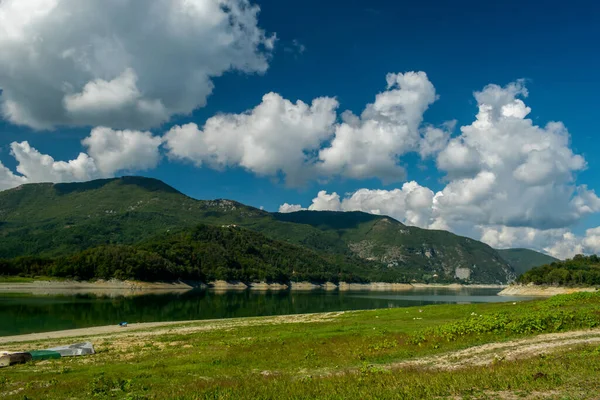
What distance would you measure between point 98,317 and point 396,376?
243 ft

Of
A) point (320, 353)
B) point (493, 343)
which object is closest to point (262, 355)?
point (320, 353)

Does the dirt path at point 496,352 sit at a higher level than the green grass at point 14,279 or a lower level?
higher

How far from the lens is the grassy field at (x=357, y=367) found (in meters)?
15.1

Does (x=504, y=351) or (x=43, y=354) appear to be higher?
(x=504, y=351)

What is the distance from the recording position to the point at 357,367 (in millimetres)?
22156

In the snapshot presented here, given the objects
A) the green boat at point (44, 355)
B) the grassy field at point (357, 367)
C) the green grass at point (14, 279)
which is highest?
the grassy field at point (357, 367)

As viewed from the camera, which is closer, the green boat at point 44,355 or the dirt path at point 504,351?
the dirt path at point 504,351

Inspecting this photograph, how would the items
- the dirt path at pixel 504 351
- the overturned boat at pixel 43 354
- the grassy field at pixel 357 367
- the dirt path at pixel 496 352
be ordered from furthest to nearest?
the overturned boat at pixel 43 354
the dirt path at pixel 504 351
the dirt path at pixel 496 352
the grassy field at pixel 357 367

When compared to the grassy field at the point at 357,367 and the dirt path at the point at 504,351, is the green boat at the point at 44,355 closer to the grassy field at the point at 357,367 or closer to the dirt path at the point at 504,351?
the grassy field at the point at 357,367

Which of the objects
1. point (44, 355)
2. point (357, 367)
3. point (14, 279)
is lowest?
point (14, 279)

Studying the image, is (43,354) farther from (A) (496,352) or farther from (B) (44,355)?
(A) (496,352)

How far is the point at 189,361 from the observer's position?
2631 cm

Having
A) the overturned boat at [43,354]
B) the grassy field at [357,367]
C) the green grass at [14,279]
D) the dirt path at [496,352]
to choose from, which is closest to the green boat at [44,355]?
the overturned boat at [43,354]

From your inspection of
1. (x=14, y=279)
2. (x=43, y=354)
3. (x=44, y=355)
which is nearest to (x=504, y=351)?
(x=44, y=355)
